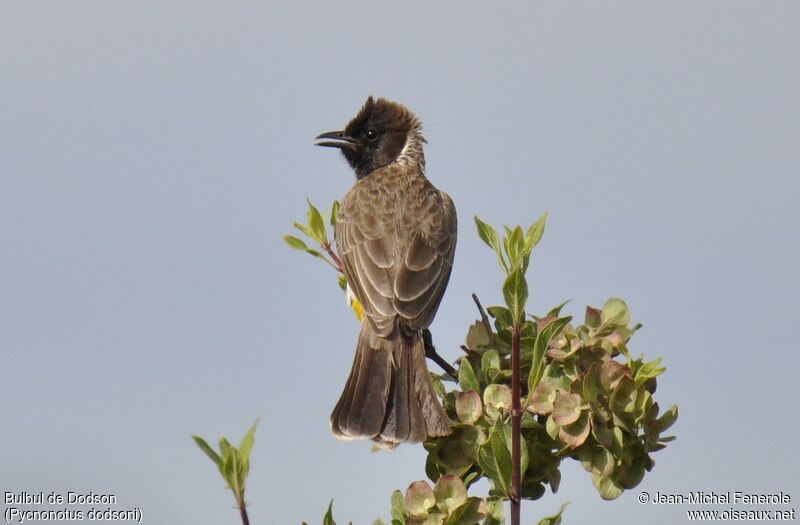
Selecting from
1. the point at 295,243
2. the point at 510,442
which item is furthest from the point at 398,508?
the point at 295,243

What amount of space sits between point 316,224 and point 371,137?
270 centimetres

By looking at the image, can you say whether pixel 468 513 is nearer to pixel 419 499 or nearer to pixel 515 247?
pixel 419 499

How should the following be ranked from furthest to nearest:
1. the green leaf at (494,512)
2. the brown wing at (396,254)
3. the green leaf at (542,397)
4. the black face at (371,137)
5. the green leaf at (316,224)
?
1. the black face at (371,137)
2. the brown wing at (396,254)
3. the green leaf at (316,224)
4. the green leaf at (542,397)
5. the green leaf at (494,512)

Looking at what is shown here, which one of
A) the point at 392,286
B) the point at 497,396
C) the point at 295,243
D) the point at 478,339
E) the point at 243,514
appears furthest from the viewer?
the point at 392,286

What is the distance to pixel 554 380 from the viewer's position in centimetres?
271

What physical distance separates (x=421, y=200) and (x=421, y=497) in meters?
3.28

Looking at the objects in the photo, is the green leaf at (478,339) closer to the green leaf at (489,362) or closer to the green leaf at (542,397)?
the green leaf at (489,362)

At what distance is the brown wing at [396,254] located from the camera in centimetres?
480

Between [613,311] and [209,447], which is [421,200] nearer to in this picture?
[613,311]

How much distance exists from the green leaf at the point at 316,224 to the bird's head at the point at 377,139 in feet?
7.78

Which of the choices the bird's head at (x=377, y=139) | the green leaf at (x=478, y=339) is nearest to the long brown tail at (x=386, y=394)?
the green leaf at (x=478, y=339)

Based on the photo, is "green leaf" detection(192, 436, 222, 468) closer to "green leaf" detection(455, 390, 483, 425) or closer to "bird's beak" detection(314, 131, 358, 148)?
"green leaf" detection(455, 390, 483, 425)

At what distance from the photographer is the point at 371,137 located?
22.0ft

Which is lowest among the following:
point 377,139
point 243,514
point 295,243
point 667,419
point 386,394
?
point 243,514
